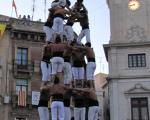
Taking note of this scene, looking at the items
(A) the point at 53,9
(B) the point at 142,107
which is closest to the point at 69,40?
(A) the point at 53,9

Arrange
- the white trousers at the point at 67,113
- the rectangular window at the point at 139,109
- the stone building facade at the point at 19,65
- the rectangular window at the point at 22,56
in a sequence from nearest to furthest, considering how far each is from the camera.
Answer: the white trousers at the point at 67,113
the rectangular window at the point at 139,109
the stone building facade at the point at 19,65
the rectangular window at the point at 22,56

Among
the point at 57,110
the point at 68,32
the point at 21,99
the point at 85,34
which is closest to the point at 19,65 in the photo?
A: the point at 21,99

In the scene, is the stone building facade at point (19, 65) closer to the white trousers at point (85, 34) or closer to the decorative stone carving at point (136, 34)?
the decorative stone carving at point (136, 34)

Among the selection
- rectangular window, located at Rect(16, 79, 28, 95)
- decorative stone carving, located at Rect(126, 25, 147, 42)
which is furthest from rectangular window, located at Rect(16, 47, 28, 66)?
decorative stone carving, located at Rect(126, 25, 147, 42)

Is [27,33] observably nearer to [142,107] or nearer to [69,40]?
[142,107]

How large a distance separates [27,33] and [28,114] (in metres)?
8.02

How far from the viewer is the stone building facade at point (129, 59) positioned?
40.9 meters

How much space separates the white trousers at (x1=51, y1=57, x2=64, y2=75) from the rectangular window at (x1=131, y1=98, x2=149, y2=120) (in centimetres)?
2380

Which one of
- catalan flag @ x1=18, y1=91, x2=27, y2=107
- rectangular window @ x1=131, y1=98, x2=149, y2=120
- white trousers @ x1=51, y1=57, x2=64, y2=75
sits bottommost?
rectangular window @ x1=131, y1=98, x2=149, y2=120

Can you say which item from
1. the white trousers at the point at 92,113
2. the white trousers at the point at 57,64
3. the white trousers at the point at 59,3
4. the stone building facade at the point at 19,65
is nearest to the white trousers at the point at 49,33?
the white trousers at the point at 59,3

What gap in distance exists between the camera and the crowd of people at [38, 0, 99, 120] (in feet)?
58.0

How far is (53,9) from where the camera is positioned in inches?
744

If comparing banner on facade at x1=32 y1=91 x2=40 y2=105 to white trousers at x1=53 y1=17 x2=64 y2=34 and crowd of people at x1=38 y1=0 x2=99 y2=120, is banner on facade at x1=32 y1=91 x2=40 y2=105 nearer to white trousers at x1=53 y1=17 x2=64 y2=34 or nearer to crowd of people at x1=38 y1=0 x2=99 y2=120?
crowd of people at x1=38 y1=0 x2=99 y2=120

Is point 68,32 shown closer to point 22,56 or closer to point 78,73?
point 78,73
